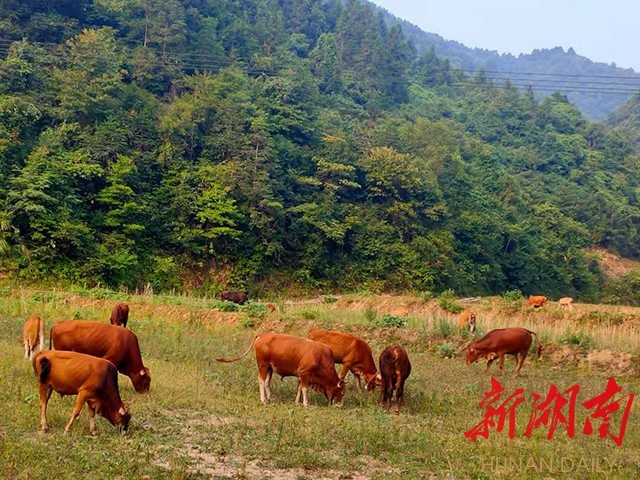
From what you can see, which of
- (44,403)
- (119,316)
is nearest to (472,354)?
(119,316)

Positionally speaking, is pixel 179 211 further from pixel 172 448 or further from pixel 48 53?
pixel 172 448

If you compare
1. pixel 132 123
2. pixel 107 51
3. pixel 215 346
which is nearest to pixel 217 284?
pixel 132 123

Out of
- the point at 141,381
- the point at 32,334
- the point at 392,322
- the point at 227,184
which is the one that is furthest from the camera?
the point at 227,184

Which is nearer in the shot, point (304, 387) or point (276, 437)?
point (276, 437)

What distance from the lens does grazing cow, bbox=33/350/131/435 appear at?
9.43 m

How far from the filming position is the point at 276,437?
10117 millimetres

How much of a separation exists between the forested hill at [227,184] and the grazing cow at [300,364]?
88.6ft

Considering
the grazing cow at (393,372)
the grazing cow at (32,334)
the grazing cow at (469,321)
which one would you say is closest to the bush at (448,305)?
the grazing cow at (469,321)

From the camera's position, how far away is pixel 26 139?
42.7m

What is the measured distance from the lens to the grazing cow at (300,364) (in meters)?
13.0

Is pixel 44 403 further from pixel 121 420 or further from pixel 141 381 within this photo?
pixel 141 381

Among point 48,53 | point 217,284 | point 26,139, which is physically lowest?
point 217,284

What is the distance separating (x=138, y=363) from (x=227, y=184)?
35.0m

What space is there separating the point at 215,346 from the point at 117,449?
10290 mm
